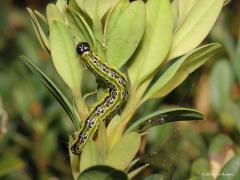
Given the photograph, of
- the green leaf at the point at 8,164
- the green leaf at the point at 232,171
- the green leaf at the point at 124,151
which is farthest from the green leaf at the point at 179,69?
the green leaf at the point at 8,164

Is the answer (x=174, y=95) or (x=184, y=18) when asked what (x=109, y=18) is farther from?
(x=174, y=95)

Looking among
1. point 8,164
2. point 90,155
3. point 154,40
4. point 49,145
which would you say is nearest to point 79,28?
point 154,40

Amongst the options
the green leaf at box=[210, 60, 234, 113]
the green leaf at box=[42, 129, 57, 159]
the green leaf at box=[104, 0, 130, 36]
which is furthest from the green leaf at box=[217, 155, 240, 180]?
the green leaf at box=[42, 129, 57, 159]

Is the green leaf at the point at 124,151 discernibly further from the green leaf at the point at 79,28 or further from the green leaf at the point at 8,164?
the green leaf at the point at 8,164

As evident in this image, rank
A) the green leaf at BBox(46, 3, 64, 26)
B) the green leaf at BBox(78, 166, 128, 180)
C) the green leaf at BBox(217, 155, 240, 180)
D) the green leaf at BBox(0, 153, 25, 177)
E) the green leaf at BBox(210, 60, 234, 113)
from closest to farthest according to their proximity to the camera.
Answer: the green leaf at BBox(78, 166, 128, 180), the green leaf at BBox(46, 3, 64, 26), the green leaf at BBox(217, 155, 240, 180), the green leaf at BBox(0, 153, 25, 177), the green leaf at BBox(210, 60, 234, 113)

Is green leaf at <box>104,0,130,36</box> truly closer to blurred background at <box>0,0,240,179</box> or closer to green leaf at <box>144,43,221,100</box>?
green leaf at <box>144,43,221,100</box>
